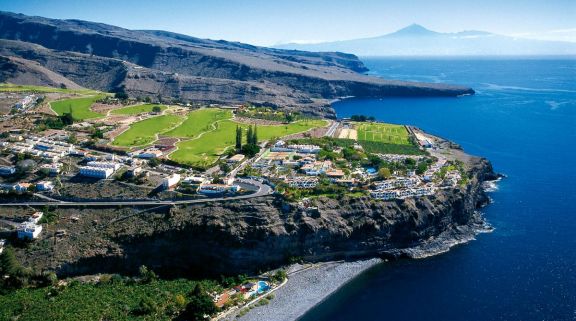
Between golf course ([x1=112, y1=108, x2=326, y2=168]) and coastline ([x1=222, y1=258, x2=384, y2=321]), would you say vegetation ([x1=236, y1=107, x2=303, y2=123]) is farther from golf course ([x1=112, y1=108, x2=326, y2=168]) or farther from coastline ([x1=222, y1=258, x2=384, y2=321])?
coastline ([x1=222, y1=258, x2=384, y2=321])

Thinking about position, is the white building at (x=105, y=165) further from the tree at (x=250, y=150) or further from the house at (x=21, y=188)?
the tree at (x=250, y=150)

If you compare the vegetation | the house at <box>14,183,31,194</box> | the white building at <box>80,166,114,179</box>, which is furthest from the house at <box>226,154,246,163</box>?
the vegetation

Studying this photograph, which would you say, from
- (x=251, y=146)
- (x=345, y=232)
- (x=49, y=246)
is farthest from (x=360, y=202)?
(x=49, y=246)

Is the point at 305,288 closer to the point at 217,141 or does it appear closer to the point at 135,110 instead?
the point at 217,141

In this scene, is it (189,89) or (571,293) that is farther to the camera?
(189,89)

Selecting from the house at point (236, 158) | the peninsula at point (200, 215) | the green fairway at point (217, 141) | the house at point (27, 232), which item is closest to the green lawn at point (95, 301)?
the peninsula at point (200, 215)

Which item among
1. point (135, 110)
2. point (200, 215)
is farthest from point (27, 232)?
point (135, 110)

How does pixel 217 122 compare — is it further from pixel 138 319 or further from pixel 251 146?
pixel 138 319
